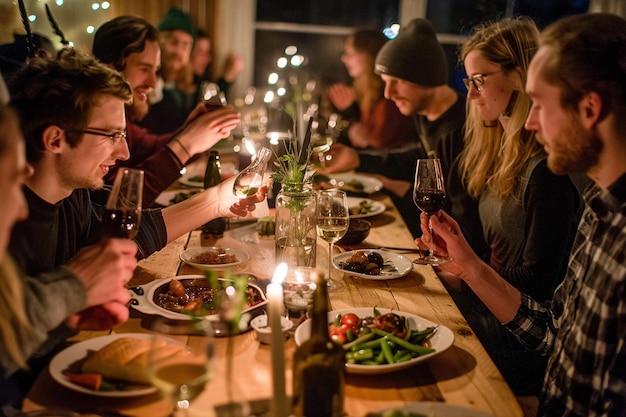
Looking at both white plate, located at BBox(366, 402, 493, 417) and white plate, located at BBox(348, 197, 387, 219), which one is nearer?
white plate, located at BBox(366, 402, 493, 417)

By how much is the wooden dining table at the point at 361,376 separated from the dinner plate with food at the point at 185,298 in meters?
0.04

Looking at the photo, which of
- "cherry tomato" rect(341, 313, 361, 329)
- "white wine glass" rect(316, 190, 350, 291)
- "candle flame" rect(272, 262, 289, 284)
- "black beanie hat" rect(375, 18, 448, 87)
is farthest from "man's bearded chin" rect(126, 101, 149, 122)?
"candle flame" rect(272, 262, 289, 284)

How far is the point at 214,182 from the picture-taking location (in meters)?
2.50

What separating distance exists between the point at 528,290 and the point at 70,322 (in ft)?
4.64

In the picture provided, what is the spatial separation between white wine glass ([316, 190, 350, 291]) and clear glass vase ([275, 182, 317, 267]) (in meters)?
0.07

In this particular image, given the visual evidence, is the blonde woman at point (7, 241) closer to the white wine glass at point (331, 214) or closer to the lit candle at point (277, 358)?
the lit candle at point (277, 358)

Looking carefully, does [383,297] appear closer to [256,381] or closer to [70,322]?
[256,381]

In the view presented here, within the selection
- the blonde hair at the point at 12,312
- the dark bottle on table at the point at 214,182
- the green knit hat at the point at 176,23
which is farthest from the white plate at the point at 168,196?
the green knit hat at the point at 176,23

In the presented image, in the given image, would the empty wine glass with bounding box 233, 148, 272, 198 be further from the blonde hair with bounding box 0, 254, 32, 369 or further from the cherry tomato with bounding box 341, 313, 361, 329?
the blonde hair with bounding box 0, 254, 32, 369

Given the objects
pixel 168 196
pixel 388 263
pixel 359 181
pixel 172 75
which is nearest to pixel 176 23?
pixel 172 75

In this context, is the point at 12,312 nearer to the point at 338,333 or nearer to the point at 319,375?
the point at 319,375

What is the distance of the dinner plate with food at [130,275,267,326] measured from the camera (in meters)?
1.58

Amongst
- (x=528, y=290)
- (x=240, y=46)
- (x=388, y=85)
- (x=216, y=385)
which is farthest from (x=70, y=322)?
(x=240, y=46)

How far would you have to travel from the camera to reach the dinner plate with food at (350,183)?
123 inches
